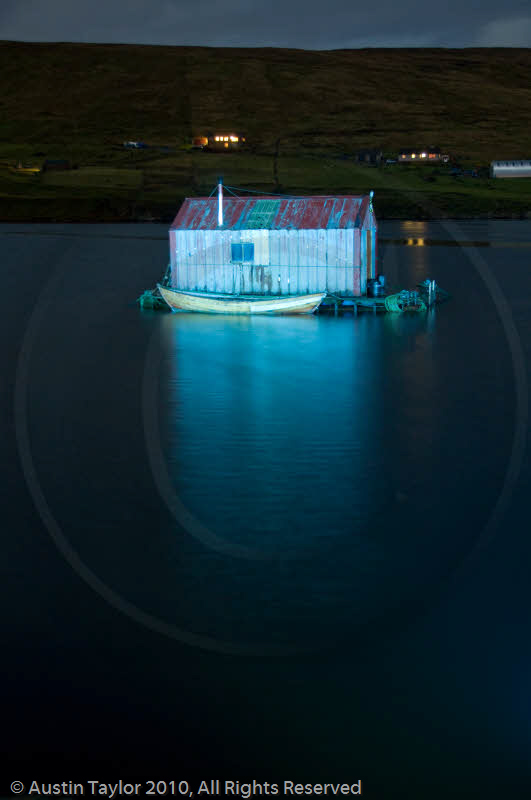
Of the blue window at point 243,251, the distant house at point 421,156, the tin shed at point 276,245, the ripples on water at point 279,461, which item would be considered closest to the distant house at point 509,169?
the distant house at point 421,156

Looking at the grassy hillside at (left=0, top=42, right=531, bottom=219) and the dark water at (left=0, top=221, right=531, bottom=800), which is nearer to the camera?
the dark water at (left=0, top=221, right=531, bottom=800)

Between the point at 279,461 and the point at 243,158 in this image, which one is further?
the point at 243,158

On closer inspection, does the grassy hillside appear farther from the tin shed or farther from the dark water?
the dark water

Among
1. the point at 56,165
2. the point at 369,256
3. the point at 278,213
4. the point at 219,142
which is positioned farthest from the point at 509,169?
the point at 278,213

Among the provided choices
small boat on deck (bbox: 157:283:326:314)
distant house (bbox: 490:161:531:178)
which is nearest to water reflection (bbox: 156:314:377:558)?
small boat on deck (bbox: 157:283:326:314)

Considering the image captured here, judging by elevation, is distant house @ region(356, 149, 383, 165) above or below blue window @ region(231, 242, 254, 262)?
above

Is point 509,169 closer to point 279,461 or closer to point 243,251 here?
point 243,251

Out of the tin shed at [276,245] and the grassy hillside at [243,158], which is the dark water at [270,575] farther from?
the grassy hillside at [243,158]
